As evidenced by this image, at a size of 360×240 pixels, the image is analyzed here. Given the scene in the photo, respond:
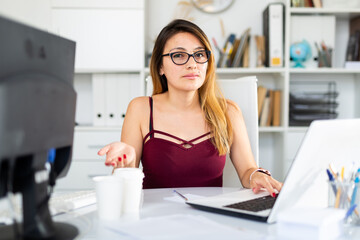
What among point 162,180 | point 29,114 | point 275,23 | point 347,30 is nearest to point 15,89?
point 29,114

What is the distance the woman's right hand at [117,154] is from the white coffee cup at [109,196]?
17cm

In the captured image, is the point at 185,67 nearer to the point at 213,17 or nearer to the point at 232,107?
the point at 232,107

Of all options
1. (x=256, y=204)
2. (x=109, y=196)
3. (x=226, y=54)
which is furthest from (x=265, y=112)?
(x=109, y=196)

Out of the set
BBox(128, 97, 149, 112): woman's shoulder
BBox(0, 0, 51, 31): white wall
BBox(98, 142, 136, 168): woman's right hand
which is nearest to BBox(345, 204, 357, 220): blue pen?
BBox(98, 142, 136, 168): woman's right hand

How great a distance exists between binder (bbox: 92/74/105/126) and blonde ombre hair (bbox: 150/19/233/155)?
1.04 meters

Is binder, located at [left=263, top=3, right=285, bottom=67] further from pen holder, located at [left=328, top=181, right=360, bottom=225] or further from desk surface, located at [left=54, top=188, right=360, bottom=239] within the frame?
pen holder, located at [left=328, top=181, right=360, bottom=225]

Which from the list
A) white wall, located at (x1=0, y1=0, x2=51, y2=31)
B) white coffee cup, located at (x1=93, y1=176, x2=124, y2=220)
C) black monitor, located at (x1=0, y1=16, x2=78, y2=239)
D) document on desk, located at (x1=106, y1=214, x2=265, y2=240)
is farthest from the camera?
white wall, located at (x1=0, y1=0, x2=51, y2=31)

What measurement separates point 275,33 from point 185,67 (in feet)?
4.47

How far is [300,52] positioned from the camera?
277cm

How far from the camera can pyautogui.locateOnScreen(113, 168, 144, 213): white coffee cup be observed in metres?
0.95

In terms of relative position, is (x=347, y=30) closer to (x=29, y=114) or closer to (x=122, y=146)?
(x=122, y=146)

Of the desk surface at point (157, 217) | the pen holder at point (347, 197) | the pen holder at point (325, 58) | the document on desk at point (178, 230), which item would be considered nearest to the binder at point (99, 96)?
the pen holder at point (325, 58)

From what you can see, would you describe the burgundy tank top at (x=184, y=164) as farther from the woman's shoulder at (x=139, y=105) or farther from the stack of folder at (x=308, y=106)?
the stack of folder at (x=308, y=106)

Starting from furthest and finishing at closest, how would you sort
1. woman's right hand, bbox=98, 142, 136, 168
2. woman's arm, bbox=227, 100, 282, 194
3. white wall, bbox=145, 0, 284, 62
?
white wall, bbox=145, 0, 284, 62 → woman's arm, bbox=227, 100, 282, 194 → woman's right hand, bbox=98, 142, 136, 168
